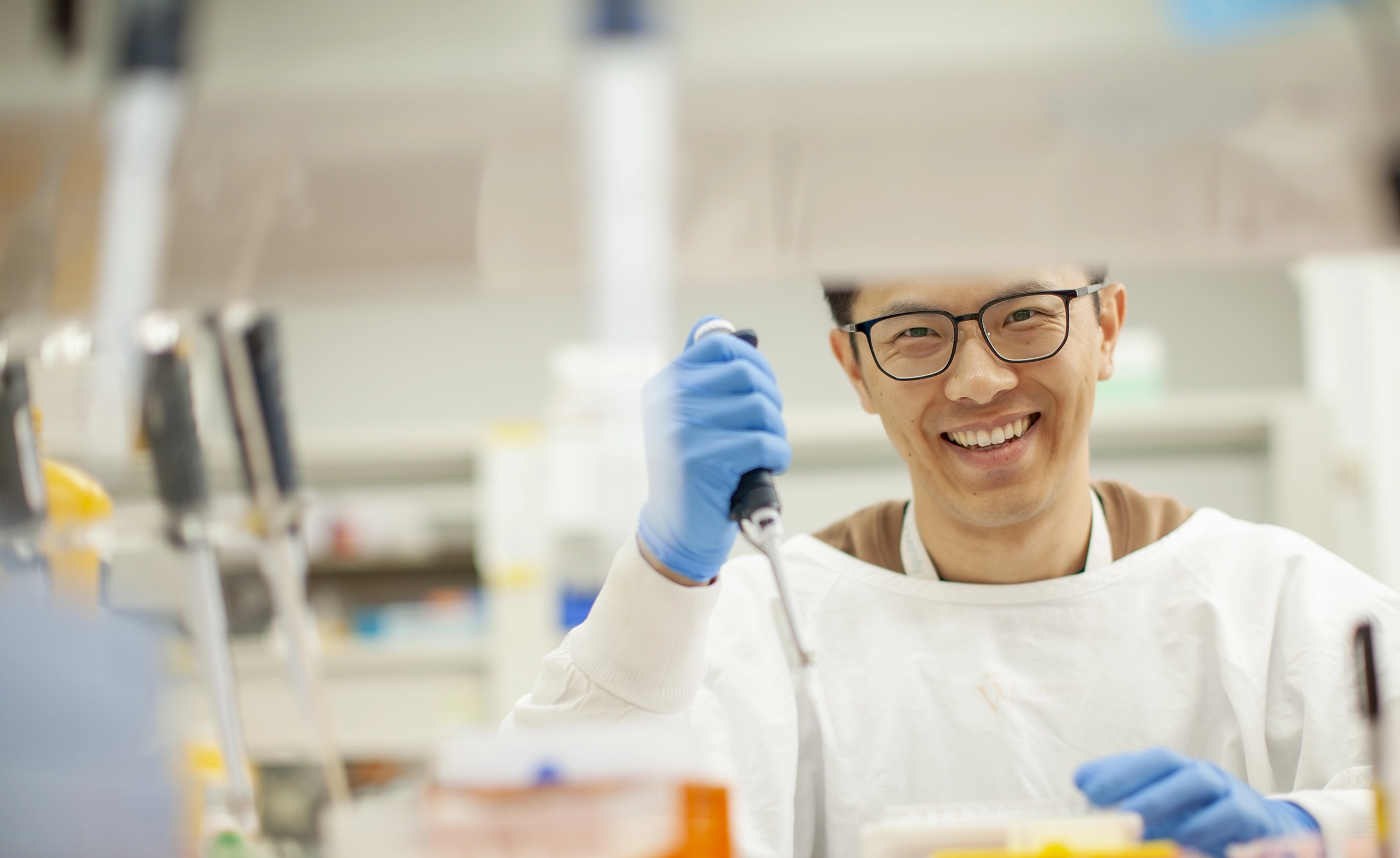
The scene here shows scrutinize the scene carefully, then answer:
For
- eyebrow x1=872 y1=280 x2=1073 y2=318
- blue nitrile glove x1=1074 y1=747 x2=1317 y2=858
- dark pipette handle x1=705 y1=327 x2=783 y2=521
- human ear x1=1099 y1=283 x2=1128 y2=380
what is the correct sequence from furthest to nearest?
1. human ear x1=1099 y1=283 x2=1128 y2=380
2. eyebrow x1=872 y1=280 x2=1073 y2=318
3. dark pipette handle x1=705 y1=327 x2=783 y2=521
4. blue nitrile glove x1=1074 y1=747 x2=1317 y2=858

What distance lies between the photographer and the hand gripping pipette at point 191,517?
86 centimetres

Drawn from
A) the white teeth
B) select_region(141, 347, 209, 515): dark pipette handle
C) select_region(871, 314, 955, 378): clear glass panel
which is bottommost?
the white teeth

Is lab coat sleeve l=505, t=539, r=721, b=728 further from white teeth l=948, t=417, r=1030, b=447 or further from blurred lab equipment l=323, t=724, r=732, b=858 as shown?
white teeth l=948, t=417, r=1030, b=447

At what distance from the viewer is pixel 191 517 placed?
0.87 meters

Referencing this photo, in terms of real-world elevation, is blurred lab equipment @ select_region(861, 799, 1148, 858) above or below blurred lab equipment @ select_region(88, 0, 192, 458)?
below

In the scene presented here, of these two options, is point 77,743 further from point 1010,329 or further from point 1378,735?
point 1010,329

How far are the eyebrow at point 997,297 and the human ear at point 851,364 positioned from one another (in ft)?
0.37

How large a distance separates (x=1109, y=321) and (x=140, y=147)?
112 cm

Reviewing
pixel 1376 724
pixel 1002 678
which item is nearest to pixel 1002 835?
pixel 1376 724

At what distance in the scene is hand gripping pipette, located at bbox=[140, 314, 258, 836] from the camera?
863mm

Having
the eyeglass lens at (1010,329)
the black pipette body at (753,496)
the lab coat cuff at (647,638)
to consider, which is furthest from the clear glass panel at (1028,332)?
the lab coat cuff at (647,638)

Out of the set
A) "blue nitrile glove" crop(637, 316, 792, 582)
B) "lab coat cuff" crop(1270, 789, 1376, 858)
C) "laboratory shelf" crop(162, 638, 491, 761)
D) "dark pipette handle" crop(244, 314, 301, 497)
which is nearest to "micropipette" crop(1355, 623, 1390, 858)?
"lab coat cuff" crop(1270, 789, 1376, 858)

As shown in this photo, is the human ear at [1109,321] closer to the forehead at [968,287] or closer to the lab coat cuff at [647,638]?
the forehead at [968,287]

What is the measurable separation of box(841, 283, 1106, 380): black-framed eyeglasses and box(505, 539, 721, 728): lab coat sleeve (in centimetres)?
42
